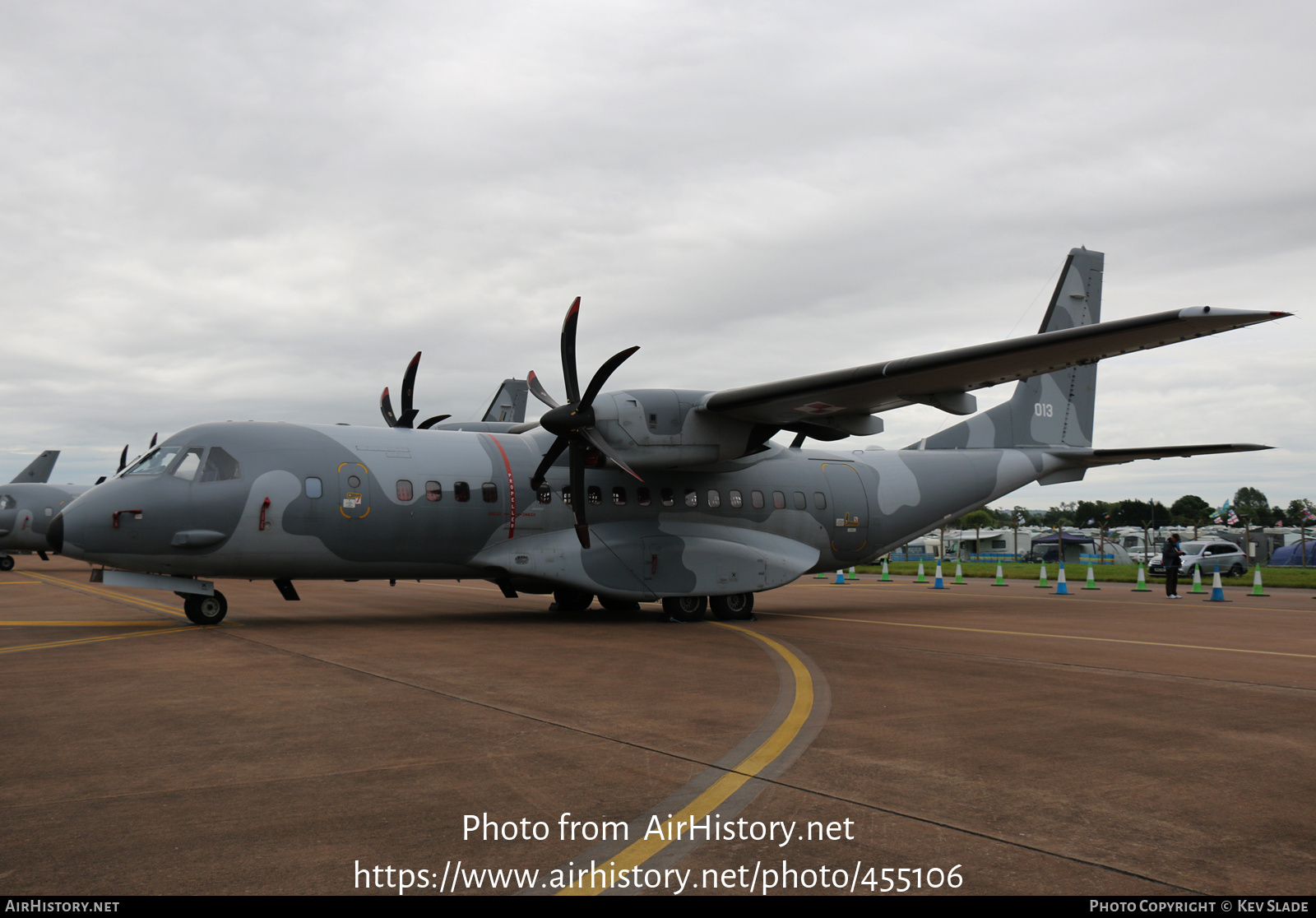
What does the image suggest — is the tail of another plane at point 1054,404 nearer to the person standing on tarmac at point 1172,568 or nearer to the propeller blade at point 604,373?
the person standing on tarmac at point 1172,568

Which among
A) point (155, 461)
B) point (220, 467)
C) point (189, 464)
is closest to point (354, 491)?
point (220, 467)

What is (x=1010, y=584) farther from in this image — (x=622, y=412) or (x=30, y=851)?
(x=30, y=851)

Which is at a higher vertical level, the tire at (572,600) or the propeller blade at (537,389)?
the propeller blade at (537,389)

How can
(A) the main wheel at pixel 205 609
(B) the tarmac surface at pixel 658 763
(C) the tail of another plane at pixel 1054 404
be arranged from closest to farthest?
(B) the tarmac surface at pixel 658 763, (A) the main wheel at pixel 205 609, (C) the tail of another plane at pixel 1054 404

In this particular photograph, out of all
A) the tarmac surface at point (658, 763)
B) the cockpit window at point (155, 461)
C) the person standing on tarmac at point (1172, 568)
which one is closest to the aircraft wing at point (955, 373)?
the tarmac surface at point (658, 763)

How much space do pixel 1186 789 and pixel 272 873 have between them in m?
4.99

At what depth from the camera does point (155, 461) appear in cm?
1402

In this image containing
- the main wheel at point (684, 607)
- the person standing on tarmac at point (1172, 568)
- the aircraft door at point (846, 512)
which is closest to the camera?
the main wheel at point (684, 607)

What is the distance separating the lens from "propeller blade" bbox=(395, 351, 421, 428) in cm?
1641

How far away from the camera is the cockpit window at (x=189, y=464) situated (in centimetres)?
1390

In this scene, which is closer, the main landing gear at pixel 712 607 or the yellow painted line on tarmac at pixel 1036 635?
the yellow painted line on tarmac at pixel 1036 635

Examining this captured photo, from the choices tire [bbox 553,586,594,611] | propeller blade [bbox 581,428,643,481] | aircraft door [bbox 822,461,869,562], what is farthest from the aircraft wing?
tire [bbox 553,586,594,611]

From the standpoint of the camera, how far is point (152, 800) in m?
4.96

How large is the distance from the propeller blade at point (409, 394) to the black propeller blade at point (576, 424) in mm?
2862
